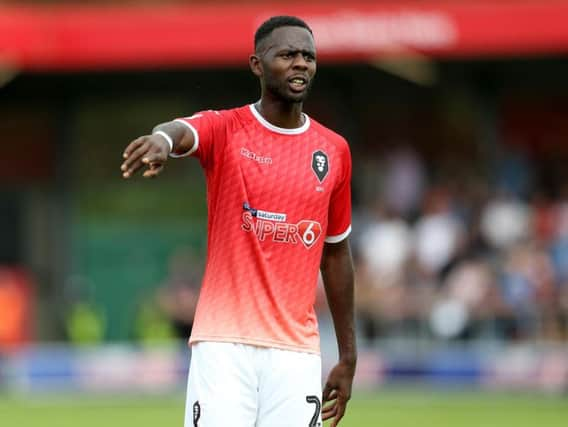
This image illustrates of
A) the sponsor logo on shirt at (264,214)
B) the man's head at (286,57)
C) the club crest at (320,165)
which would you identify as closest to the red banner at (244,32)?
the club crest at (320,165)

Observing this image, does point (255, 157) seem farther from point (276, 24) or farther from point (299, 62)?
point (276, 24)

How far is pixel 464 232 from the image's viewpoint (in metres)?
17.6

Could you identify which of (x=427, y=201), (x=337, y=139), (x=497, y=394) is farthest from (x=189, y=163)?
(x=337, y=139)

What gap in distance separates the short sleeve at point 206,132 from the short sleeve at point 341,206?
0.57 metres

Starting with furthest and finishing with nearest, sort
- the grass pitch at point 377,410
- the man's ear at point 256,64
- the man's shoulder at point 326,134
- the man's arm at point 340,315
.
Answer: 1. the grass pitch at point 377,410
2. the man's arm at point 340,315
3. the man's shoulder at point 326,134
4. the man's ear at point 256,64

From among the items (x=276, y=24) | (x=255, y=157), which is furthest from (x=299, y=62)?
(x=255, y=157)

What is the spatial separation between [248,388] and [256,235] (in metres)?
0.62

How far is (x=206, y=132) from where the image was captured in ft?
19.8

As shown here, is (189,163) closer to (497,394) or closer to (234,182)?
(497,394)

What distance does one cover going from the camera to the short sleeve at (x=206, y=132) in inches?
235

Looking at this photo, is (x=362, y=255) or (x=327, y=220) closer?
(x=327, y=220)

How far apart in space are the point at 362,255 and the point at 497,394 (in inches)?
110

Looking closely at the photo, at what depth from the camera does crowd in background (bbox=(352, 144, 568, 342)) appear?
16.8m

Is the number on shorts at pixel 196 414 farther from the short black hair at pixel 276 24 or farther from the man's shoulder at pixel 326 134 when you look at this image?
the short black hair at pixel 276 24
